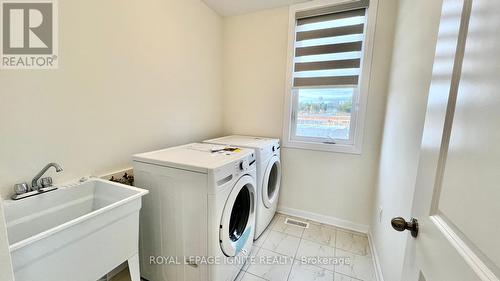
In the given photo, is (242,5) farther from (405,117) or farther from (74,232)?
A: (74,232)

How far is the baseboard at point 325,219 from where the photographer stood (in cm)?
218

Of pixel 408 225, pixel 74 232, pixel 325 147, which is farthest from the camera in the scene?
pixel 325 147

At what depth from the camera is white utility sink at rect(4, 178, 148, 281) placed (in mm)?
769

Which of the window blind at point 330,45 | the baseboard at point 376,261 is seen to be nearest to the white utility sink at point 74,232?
the baseboard at point 376,261

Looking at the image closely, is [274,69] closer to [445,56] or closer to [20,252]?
[445,56]

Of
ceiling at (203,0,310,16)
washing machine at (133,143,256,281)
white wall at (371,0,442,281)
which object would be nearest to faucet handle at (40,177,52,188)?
washing machine at (133,143,256,281)

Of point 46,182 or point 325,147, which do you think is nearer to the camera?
point 46,182

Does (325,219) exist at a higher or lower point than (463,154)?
lower

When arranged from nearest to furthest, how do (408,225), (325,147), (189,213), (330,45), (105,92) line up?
1. (408,225)
2. (189,213)
3. (105,92)
4. (330,45)
5. (325,147)

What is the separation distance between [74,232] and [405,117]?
6.00 ft

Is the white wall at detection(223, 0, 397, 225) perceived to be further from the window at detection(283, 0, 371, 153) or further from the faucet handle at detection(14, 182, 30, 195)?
the faucet handle at detection(14, 182, 30, 195)

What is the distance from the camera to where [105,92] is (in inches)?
54.5

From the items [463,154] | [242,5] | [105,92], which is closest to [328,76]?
[242,5]

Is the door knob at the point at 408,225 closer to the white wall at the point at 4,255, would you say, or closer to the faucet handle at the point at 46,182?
the white wall at the point at 4,255
